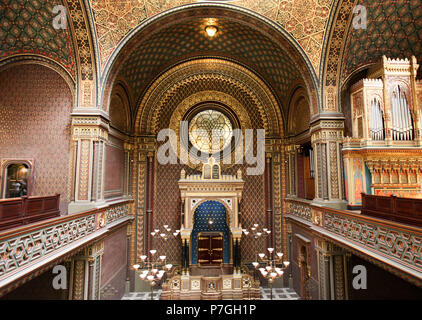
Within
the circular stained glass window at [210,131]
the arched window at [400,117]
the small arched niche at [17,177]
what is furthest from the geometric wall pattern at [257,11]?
the circular stained glass window at [210,131]

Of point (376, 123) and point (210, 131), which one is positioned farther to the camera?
point (210, 131)

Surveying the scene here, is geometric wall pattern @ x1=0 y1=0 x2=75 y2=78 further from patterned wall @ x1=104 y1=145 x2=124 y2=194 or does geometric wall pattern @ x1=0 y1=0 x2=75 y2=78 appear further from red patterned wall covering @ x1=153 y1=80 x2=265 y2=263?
red patterned wall covering @ x1=153 y1=80 x2=265 y2=263

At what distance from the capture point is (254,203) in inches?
468

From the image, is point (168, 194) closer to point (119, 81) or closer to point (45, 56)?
point (119, 81)

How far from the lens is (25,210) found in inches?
203

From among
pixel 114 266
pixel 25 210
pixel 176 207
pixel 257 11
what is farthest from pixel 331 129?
pixel 114 266

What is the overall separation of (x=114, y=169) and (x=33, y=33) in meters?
5.22

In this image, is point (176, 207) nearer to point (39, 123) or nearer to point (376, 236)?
point (39, 123)

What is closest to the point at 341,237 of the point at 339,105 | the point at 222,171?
the point at 339,105

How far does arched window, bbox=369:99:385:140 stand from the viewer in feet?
23.7

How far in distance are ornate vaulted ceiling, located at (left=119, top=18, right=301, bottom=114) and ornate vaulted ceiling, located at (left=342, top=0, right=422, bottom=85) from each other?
7.58ft

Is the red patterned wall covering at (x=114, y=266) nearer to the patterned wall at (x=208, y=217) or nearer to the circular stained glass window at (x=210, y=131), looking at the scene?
the patterned wall at (x=208, y=217)

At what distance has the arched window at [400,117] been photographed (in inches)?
282

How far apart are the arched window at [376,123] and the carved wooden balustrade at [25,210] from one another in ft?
30.4
